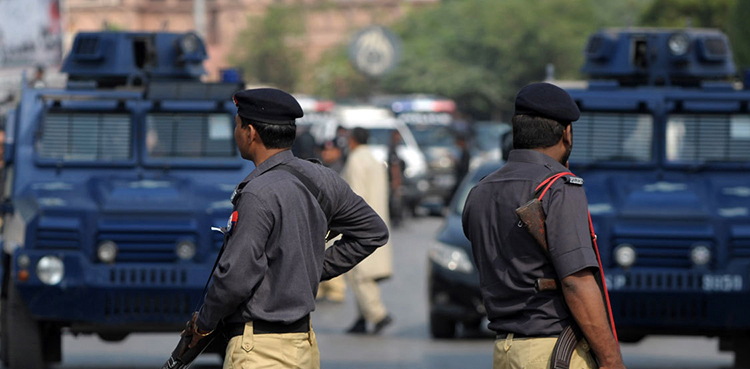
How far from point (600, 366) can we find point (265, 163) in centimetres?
133

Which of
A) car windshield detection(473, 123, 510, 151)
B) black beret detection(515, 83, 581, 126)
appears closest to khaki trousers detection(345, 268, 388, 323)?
black beret detection(515, 83, 581, 126)

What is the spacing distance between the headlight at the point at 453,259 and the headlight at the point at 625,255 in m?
1.76

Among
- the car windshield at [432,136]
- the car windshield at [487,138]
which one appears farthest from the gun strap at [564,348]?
the car windshield at [487,138]

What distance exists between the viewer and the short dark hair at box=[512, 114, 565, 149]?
4570mm

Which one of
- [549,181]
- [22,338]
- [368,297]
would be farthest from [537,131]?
[368,297]

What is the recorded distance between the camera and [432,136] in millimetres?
30094

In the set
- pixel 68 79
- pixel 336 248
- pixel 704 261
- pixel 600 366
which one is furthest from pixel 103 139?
pixel 600 366

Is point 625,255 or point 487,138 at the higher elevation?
point 625,255

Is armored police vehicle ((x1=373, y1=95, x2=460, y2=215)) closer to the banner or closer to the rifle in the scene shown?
the banner

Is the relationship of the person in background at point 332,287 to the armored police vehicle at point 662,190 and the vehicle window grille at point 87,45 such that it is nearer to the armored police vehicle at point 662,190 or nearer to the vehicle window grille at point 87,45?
the armored police vehicle at point 662,190

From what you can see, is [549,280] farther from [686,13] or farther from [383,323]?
[686,13]

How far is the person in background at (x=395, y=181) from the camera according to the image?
22031mm

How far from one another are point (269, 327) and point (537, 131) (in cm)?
114

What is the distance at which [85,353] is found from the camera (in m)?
10.9
